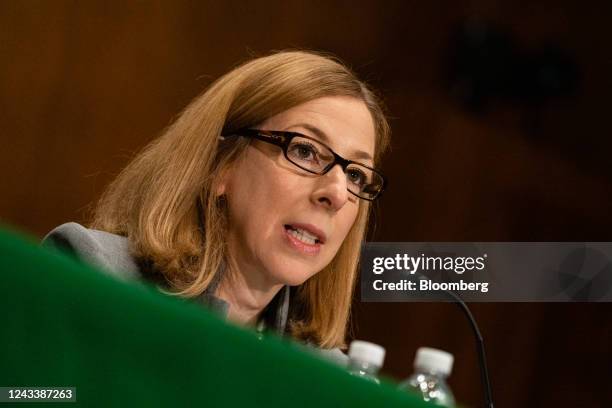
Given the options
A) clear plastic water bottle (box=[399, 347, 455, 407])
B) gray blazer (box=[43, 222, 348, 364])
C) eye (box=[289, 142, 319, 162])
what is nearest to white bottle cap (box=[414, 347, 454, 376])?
clear plastic water bottle (box=[399, 347, 455, 407])

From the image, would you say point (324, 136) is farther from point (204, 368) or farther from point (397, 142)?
point (204, 368)

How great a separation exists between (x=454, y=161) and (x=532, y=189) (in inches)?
9.2

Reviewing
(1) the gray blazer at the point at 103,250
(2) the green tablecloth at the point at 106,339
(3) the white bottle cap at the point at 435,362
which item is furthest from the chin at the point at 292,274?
(2) the green tablecloth at the point at 106,339

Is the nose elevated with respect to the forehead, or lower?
lower

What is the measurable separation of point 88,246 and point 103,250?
0.03 metres

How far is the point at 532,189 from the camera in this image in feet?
7.76

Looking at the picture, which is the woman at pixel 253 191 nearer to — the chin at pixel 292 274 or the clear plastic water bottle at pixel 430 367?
the chin at pixel 292 274

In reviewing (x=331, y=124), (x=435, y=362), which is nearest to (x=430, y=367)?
(x=435, y=362)

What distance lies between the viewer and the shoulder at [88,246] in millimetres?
1296

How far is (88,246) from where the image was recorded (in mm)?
1301

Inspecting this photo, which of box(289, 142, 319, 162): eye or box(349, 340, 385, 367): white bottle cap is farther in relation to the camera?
box(289, 142, 319, 162): eye

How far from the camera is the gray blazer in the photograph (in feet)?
4.26

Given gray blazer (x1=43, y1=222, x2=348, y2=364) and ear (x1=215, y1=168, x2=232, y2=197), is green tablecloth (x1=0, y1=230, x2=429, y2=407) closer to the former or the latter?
gray blazer (x1=43, y1=222, x2=348, y2=364)

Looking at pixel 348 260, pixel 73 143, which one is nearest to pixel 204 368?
pixel 348 260
